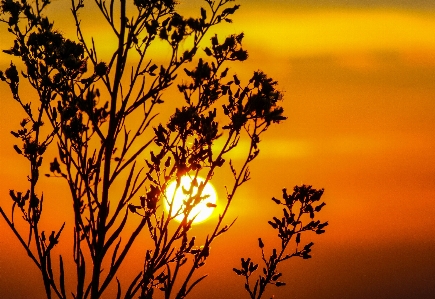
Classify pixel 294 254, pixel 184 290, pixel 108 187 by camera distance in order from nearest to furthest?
pixel 108 187 < pixel 184 290 < pixel 294 254

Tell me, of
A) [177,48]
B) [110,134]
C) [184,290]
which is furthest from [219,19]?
[184,290]

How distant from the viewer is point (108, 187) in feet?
31.0

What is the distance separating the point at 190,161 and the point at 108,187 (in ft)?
3.43

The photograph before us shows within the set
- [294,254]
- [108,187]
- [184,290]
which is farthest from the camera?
[294,254]

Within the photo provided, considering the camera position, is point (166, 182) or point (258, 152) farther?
point (258, 152)

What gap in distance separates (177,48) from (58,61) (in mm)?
1442

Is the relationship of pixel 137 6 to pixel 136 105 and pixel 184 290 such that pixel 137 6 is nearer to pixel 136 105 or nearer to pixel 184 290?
pixel 136 105

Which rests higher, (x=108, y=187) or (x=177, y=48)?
(x=177, y=48)

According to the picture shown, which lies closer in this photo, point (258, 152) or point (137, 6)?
point (137, 6)

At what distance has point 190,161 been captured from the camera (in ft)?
32.3

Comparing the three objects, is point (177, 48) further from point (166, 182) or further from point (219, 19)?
point (166, 182)

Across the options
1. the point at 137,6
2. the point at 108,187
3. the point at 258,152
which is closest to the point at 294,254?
the point at 258,152

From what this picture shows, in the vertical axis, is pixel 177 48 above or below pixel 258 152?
above

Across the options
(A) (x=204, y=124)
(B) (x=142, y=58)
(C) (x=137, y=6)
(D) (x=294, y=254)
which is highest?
(C) (x=137, y=6)
